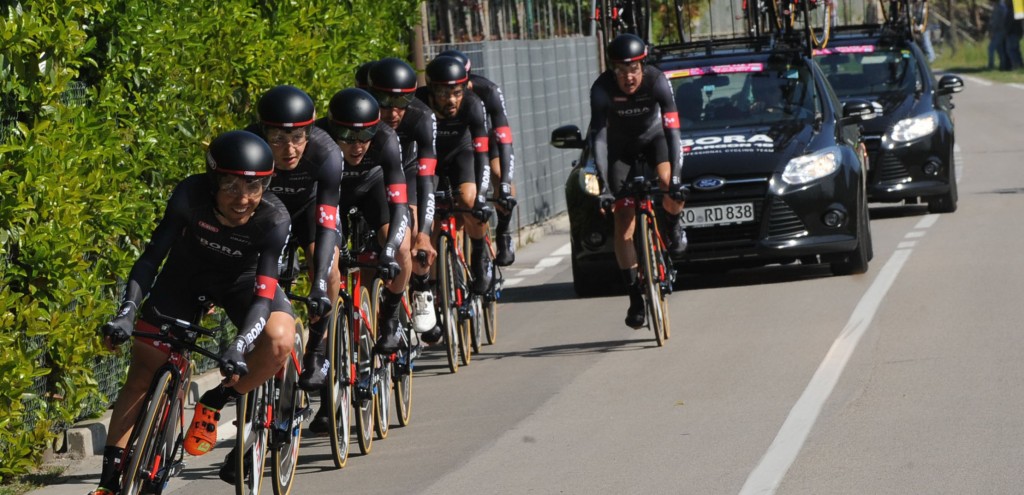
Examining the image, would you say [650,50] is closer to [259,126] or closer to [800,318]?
[800,318]

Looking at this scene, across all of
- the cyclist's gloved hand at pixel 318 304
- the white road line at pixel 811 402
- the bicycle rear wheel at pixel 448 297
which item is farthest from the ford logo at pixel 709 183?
the cyclist's gloved hand at pixel 318 304

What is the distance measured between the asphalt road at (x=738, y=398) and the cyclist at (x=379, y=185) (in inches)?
27.6

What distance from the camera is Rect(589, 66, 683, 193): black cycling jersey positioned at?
40.5ft

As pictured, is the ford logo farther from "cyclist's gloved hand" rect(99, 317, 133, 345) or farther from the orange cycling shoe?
"cyclist's gloved hand" rect(99, 317, 133, 345)

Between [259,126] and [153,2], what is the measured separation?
199 centimetres

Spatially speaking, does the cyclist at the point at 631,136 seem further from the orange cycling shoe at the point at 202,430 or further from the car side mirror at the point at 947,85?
the car side mirror at the point at 947,85

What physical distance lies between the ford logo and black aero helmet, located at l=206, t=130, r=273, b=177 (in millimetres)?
7507

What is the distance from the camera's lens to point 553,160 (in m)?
23.1

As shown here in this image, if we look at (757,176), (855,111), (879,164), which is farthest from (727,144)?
(879,164)

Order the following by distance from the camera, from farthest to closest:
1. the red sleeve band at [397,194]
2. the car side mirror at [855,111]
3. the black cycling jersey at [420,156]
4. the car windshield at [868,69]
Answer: the car windshield at [868,69]
the car side mirror at [855,111]
the black cycling jersey at [420,156]
the red sleeve band at [397,194]

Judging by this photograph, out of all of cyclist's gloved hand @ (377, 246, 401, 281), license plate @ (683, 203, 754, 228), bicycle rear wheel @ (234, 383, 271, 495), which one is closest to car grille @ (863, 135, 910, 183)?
license plate @ (683, 203, 754, 228)

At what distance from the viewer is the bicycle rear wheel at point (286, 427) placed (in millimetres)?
7930

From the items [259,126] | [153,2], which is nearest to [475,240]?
[153,2]

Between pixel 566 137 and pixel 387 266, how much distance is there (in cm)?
555
